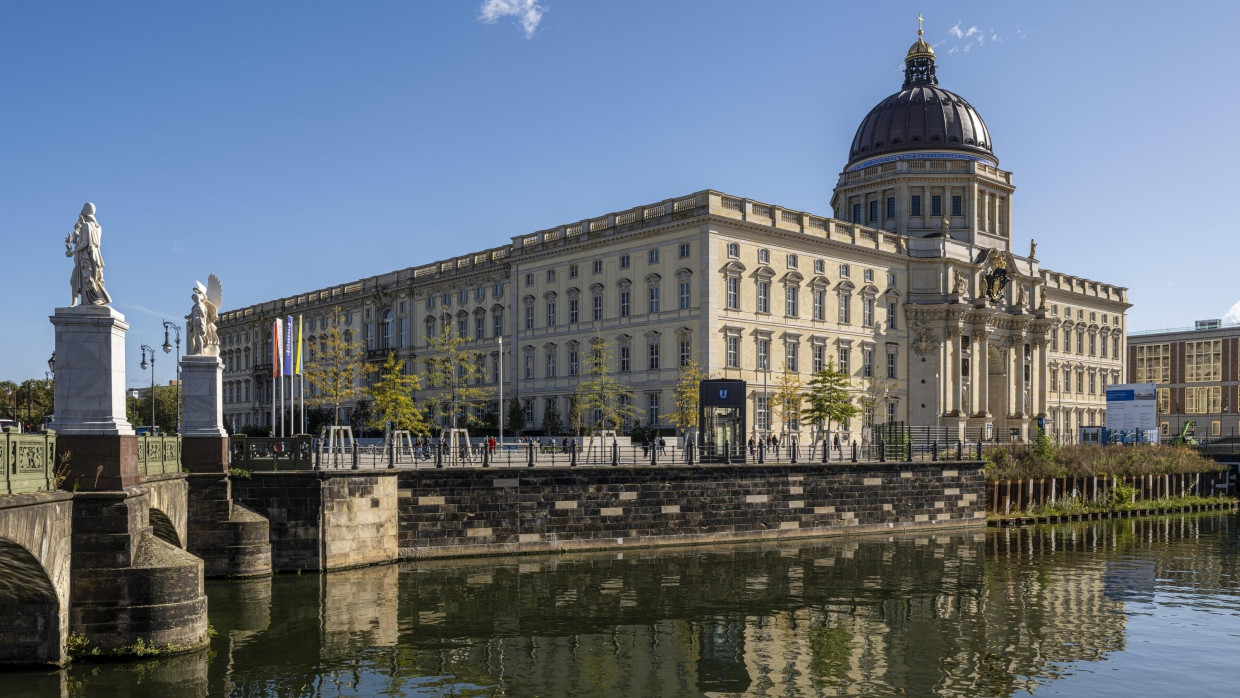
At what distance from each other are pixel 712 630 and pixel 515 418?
5137 centimetres

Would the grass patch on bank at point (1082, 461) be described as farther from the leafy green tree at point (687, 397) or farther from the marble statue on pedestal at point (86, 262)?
the marble statue on pedestal at point (86, 262)

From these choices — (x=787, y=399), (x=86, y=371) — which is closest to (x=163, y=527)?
(x=86, y=371)

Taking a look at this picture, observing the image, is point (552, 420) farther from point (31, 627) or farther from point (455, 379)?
point (31, 627)

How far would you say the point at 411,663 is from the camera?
2323 centimetres

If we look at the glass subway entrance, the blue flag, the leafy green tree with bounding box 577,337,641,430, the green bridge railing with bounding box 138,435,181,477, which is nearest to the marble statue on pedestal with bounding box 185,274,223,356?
the green bridge railing with bounding box 138,435,181,477

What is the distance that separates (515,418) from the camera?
255 ft

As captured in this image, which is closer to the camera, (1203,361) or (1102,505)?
(1102,505)

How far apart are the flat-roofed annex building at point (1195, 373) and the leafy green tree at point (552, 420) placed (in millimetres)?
79848

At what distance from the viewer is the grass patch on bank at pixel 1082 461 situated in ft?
193

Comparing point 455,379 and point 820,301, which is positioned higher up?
point 820,301

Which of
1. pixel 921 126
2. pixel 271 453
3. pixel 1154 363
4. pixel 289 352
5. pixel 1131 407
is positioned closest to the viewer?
pixel 271 453

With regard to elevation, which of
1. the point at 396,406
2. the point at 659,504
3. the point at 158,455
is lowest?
the point at 659,504

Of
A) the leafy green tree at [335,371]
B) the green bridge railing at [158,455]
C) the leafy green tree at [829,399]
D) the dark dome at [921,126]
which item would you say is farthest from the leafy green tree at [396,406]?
the dark dome at [921,126]

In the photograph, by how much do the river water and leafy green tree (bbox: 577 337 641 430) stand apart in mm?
28934
